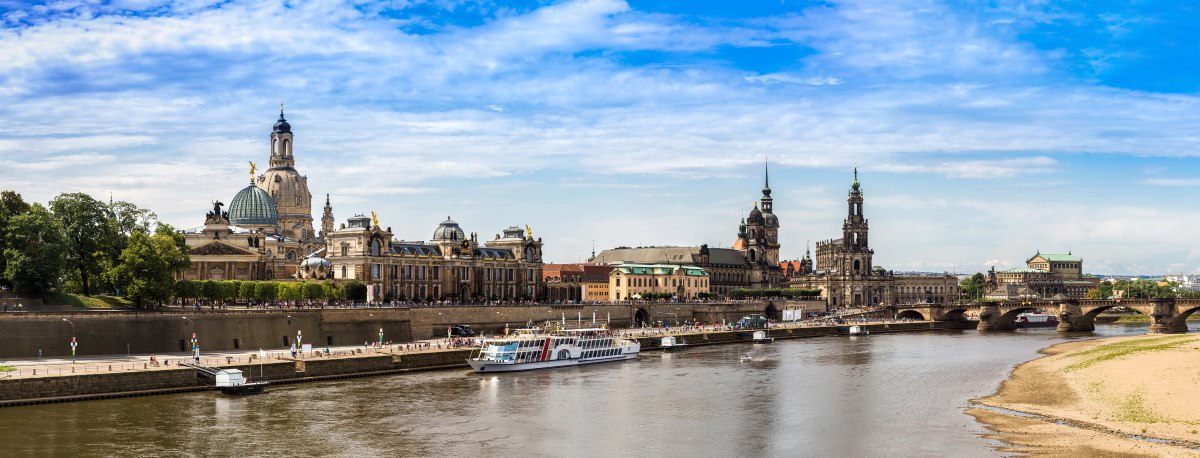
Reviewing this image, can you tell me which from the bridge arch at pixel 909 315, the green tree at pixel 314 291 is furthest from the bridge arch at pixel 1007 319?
the green tree at pixel 314 291

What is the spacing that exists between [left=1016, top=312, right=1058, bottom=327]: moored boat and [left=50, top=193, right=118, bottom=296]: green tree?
12117 centimetres

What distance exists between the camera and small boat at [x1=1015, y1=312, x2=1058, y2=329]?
161 metres

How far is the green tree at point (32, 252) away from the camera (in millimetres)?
77188

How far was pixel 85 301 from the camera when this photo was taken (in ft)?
271

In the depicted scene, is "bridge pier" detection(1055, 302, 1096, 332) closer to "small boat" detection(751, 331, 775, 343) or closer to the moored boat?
the moored boat

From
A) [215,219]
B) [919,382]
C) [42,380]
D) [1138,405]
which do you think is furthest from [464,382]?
[215,219]

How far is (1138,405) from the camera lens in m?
53.9

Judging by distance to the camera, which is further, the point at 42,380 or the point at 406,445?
the point at 42,380

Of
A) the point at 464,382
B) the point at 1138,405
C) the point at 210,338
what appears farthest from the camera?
the point at 210,338

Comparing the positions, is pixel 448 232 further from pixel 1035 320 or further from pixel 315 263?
pixel 1035 320

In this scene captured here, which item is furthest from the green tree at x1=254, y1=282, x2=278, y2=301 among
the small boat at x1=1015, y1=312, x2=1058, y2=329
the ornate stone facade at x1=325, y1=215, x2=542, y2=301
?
the small boat at x1=1015, y1=312, x2=1058, y2=329

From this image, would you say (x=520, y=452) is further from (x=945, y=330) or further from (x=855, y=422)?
(x=945, y=330)

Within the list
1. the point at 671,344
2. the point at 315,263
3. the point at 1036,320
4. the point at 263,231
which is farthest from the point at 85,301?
the point at 1036,320

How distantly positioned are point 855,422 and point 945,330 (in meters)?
102
